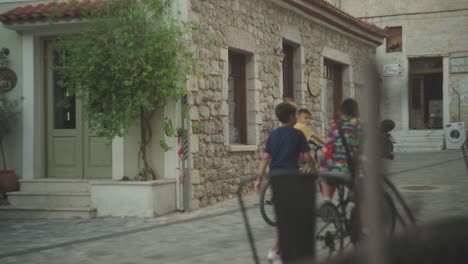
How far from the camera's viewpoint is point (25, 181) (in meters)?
9.88

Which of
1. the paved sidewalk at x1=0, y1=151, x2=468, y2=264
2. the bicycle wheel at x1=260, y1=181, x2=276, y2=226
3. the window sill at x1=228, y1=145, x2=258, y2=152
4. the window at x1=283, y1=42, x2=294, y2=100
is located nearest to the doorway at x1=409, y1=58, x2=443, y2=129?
the window at x1=283, y1=42, x2=294, y2=100

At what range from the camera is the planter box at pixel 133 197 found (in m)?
8.68

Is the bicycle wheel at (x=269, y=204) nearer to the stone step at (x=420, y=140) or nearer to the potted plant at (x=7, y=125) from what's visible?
the potted plant at (x=7, y=125)

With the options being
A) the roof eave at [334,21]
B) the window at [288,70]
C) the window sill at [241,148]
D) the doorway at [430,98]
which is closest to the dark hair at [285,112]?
the window sill at [241,148]

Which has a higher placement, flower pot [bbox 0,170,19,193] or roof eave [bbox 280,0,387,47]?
roof eave [bbox 280,0,387,47]

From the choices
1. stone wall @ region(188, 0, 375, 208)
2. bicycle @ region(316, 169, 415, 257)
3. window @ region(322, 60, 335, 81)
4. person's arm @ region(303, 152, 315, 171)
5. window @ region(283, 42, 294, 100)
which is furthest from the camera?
window @ region(322, 60, 335, 81)

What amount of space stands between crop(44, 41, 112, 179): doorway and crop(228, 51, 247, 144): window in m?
2.52

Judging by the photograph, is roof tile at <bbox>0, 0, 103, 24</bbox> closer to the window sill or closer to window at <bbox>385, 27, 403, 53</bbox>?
the window sill

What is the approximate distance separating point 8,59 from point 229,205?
429 cm

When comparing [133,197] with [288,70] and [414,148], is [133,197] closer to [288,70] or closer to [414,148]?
[288,70]

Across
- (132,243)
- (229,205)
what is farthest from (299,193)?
(229,205)

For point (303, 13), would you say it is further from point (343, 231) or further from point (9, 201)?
point (343, 231)

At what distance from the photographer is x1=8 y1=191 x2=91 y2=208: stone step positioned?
9289mm

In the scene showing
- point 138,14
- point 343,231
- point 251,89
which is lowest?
point 343,231
